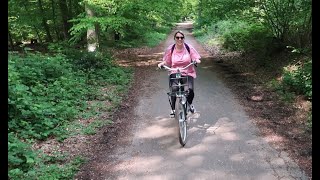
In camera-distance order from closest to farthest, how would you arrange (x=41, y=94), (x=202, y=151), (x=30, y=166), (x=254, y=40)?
(x=30, y=166)
(x=202, y=151)
(x=41, y=94)
(x=254, y=40)

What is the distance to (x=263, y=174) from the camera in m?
5.85

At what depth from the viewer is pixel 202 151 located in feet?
22.6

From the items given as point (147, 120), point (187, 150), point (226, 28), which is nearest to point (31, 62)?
point (147, 120)

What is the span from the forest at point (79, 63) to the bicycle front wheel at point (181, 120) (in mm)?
2035

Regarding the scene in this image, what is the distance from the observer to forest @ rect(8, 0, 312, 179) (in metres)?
6.85

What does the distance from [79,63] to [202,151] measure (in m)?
7.61

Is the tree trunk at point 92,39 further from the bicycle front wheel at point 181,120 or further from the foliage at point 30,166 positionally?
the foliage at point 30,166

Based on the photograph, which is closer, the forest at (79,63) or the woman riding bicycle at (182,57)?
the forest at (79,63)

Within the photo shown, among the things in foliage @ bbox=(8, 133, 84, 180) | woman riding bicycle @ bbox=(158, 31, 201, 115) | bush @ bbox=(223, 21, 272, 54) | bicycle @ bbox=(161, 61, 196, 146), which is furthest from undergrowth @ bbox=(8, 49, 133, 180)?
bush @ bbox=(223, 21, 272, 54)

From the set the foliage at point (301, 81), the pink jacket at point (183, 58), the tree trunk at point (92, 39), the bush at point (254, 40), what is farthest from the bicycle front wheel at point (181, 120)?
the bush at point (254, 40)

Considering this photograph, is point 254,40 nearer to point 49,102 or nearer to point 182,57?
point 182,57

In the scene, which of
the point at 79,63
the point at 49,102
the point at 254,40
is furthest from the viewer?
the point at 254,40

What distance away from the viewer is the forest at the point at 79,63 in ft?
22.5

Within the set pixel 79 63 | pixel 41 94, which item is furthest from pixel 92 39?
pixel 41 94
